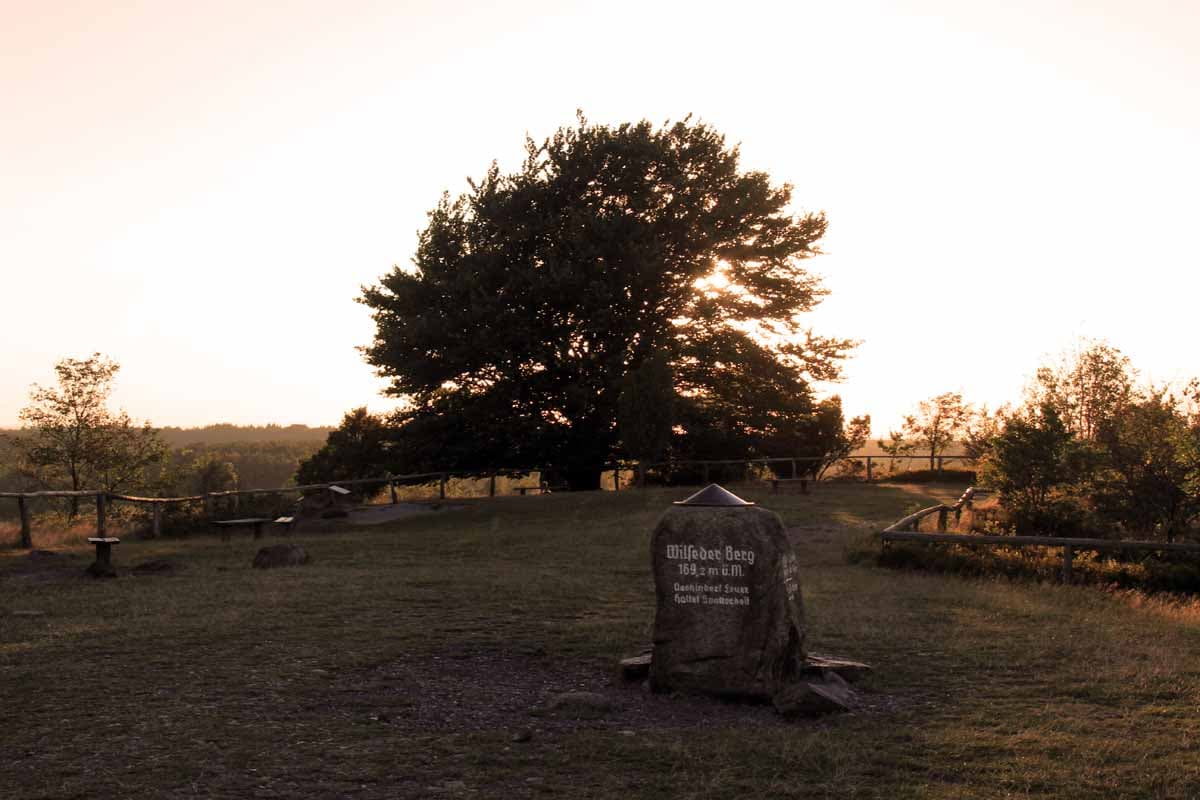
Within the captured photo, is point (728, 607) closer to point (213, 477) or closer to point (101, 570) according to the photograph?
point (101, 570)

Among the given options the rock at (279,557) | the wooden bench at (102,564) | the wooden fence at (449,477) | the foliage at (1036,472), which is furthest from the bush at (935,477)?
the wooden bench at (102,564)

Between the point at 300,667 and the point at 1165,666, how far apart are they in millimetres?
→ 9266

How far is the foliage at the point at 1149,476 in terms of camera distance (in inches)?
877

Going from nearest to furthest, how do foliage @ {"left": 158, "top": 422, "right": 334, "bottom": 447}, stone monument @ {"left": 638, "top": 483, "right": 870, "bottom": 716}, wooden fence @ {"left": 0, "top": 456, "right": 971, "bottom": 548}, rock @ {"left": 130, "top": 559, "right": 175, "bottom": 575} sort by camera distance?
1. stone monument @ {"left": 638, "top": 483, "right": 870, "bottom": 716}
2. rock @ {"left": 130, "top": 559, "right": 175, "bottom": 575}
3. wooden fence @ {"left": 0, "top": 456, "right": 971, "bottom": 548}
4. foliage @ {"left": 158, "top": 422, "right": 334, "bottom": 447}

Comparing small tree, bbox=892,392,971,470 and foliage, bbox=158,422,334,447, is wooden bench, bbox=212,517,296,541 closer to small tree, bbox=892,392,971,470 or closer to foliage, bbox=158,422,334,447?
small tree, bbox=892,392,971,470

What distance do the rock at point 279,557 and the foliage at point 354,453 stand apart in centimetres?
1756

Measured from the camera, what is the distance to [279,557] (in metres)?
20.7

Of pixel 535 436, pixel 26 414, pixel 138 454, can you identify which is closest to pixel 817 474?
pixel 535 436

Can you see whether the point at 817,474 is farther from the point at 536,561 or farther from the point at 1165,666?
the point at 1165,666

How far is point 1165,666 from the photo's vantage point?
37.1 ft

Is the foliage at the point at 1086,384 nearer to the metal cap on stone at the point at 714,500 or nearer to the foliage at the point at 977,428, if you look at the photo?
the foliage at the point at 977,428

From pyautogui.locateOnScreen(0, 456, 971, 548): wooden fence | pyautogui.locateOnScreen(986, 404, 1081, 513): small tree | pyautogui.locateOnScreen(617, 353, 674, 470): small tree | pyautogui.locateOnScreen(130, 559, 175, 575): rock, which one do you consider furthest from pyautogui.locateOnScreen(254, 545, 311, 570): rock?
pyautogui.locateOnScreen(986, 404, 1081, 513): small tree

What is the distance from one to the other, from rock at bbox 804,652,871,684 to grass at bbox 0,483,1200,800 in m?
0.19

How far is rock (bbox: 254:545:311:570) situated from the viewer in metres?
20.6
